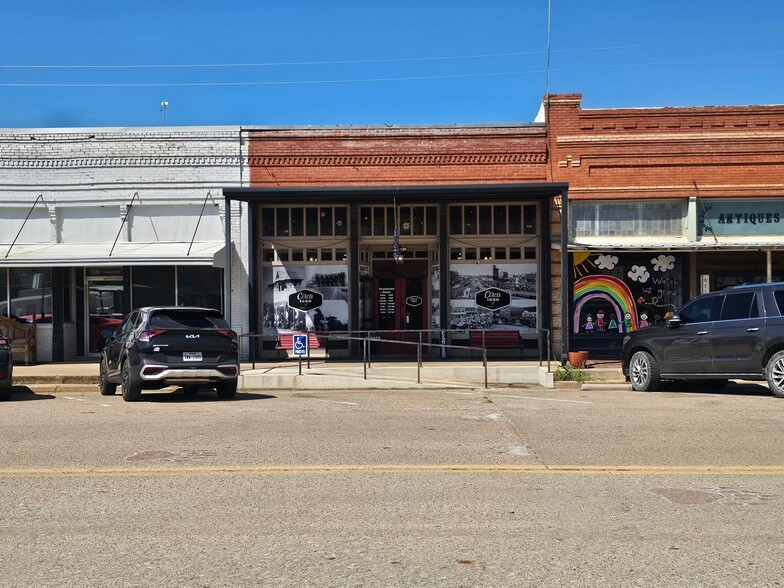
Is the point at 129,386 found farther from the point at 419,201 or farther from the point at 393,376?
the point at 419,201

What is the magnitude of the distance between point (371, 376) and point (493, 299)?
5.29 meters

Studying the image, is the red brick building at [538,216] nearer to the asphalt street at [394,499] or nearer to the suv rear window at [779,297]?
the suv rear window at [779,297]

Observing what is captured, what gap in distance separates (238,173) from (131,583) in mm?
18283

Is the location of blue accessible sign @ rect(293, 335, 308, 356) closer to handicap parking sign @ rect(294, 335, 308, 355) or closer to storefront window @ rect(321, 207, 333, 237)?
handicap parking sign @ rect(294, 335, 308, 355)

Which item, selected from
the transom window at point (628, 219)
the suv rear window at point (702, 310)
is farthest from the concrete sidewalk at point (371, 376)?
the transom window at point (628, 219)

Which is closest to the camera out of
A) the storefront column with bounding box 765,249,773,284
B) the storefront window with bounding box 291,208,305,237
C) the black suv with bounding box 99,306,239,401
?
the black suv with bounding box 99,306,239,401

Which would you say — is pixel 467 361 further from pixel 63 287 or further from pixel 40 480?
pixel 40 480

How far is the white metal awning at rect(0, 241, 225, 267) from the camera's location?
2023cm

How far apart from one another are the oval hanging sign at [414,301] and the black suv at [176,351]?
8863 millimetres

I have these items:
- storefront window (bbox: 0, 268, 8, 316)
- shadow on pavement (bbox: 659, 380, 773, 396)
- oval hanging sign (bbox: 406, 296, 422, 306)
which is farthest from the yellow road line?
storefront window (bbox: 0, 268, 8, 316)

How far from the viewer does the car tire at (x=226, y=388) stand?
48.3ft

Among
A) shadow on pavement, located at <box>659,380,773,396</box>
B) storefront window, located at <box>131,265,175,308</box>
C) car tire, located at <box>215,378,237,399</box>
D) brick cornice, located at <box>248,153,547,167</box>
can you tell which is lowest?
shadow on pavement, located at <box>659,380,773,396</box>

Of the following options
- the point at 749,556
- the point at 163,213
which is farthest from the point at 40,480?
the point at 163,213

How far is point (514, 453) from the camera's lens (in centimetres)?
901
